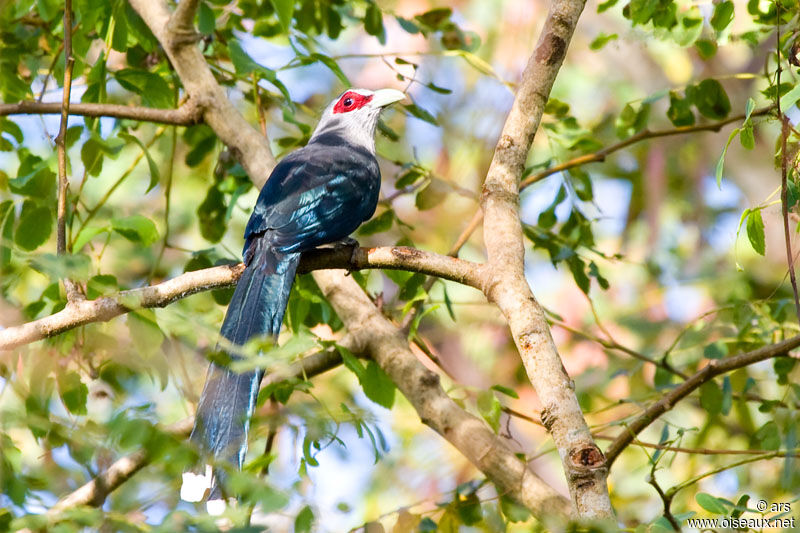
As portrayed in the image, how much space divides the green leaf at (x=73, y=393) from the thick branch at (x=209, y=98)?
1118 millimetres

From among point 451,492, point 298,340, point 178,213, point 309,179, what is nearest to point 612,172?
point 178,213

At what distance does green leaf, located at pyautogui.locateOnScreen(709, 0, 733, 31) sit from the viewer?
2.92 meters

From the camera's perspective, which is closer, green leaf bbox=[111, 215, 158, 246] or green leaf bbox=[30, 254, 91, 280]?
green leaf bbox=[30, 254, 91, 280]

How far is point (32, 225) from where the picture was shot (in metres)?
3.06

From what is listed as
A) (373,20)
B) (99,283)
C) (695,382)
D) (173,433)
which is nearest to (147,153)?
(99,283)

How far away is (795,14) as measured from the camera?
2.83m

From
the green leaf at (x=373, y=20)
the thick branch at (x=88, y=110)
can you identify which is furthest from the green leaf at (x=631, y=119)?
the thick branch at (x=88, y=110)

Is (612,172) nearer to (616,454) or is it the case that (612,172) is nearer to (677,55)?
(677,55)

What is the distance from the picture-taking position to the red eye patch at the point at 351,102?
4.89 m

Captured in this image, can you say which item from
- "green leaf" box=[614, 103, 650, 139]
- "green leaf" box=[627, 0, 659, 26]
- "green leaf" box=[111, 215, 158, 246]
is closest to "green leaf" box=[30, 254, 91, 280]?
"green leaf" box=[111, 215, 158, 246]

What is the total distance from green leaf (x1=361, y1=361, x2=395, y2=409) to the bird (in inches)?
15.4

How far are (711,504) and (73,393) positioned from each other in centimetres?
192

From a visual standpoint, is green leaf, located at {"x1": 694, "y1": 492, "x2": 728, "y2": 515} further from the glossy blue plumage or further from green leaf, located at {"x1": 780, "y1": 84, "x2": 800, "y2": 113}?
the glossy blue plumage

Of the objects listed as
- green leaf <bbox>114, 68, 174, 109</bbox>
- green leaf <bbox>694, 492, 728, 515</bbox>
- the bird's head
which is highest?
the bird's head
